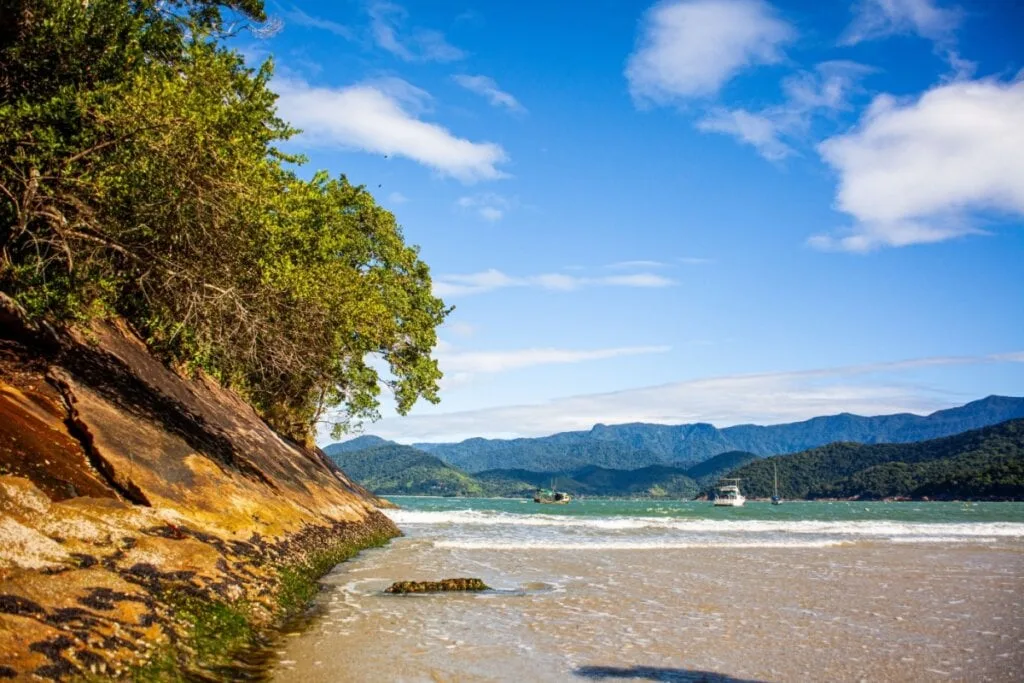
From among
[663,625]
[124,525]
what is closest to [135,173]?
[124,525]

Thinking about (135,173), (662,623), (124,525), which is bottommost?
(662,623)

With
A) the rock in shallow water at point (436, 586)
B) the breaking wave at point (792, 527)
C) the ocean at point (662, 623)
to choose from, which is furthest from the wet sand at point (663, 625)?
the breaking wave at point (792, 527)

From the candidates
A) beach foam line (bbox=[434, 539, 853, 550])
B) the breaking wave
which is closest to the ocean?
beach foam line (bbox=[434, 539, 853, 550])

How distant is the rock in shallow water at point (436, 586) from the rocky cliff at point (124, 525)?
5.39 ft

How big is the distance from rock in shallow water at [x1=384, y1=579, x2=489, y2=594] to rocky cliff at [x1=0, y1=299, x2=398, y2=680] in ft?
5.39

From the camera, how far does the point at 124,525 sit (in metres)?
7.83

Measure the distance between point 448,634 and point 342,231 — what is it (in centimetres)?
2081

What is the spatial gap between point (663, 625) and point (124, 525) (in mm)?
7818

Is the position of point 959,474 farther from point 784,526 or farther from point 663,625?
point 663,625

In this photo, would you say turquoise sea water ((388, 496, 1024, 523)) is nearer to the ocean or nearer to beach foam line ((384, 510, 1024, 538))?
beach foam line ((384, 510, 1024, 538))

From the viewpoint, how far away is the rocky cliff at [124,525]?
577cm

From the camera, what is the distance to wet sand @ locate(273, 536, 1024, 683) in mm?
7961

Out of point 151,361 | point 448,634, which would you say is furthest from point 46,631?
point 151,361

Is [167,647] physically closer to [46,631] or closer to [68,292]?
[46,631]
